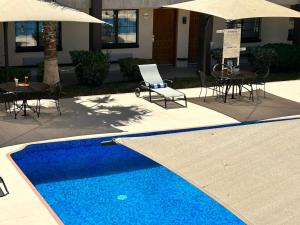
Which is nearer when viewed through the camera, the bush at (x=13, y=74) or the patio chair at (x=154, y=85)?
the patio chair at (x=154, y=85)

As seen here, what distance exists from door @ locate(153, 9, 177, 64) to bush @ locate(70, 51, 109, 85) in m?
5.80

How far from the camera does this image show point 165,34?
86.3 feet

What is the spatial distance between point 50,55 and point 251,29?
13.5 meters

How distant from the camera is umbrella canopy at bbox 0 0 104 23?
48.9ft

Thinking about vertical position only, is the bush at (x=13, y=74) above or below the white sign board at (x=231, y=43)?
below

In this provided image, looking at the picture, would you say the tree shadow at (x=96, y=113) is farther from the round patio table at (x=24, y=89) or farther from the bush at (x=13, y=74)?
the bush at (x=13, y=74)

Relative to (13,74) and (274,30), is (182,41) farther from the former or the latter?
(13,74)

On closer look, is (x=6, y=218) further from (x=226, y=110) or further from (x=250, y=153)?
(x=226, y=110)

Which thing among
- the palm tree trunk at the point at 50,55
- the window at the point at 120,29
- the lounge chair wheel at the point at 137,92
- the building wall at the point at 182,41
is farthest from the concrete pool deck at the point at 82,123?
the building wall at the point at 182,41

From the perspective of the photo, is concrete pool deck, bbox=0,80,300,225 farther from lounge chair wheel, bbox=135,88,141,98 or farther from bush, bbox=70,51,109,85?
bush, bbox=70,51,109,85

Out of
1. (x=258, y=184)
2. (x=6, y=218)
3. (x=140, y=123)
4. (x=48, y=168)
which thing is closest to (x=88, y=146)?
(x=48, y=168)

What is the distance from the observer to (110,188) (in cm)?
1241

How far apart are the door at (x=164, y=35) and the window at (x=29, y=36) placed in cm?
579

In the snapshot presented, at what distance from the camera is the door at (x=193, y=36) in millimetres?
26312
